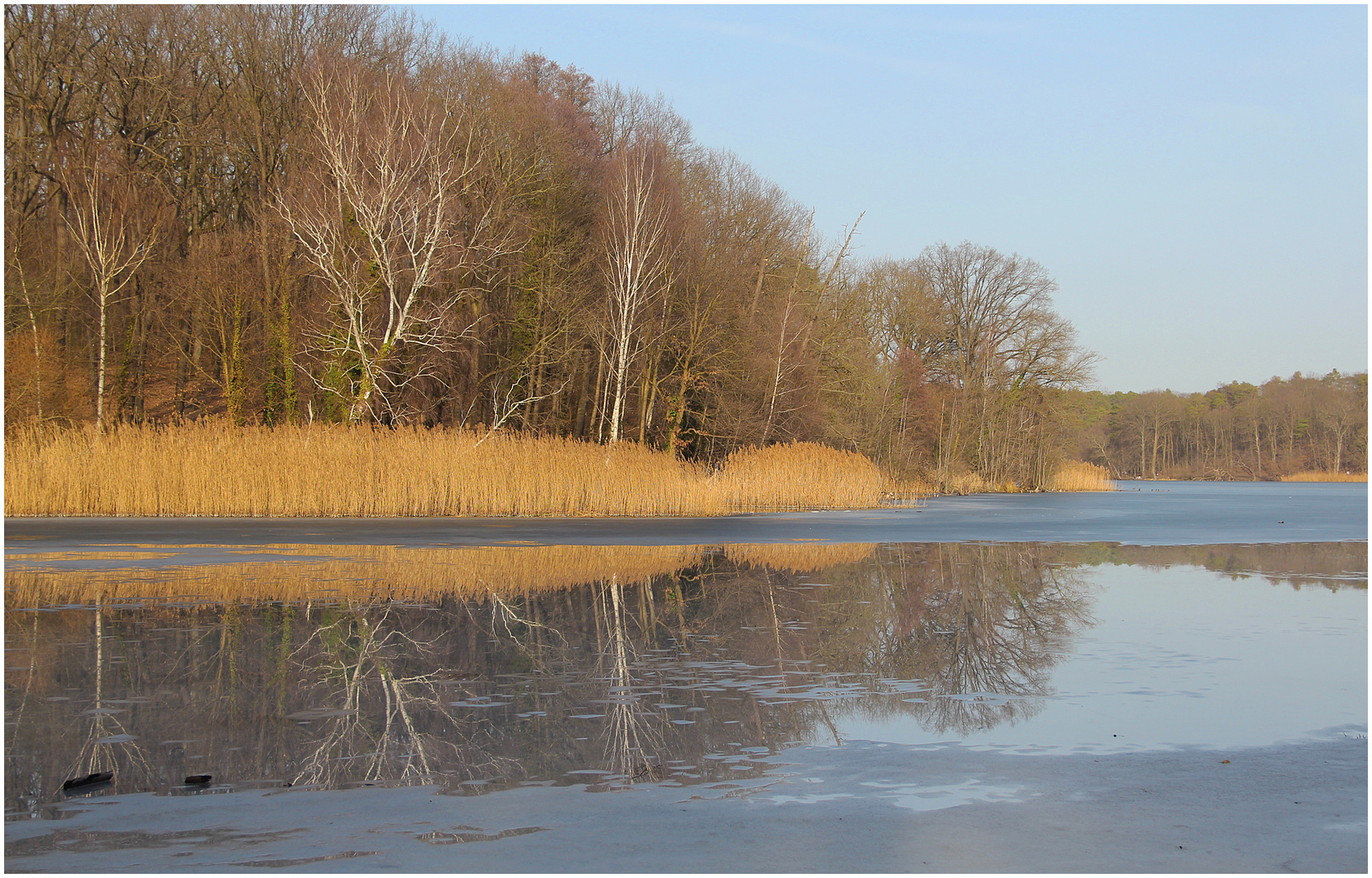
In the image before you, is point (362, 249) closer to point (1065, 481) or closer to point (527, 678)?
point (527, 678)

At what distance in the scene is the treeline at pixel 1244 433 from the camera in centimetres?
7962

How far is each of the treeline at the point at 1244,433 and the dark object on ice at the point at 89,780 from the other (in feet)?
253

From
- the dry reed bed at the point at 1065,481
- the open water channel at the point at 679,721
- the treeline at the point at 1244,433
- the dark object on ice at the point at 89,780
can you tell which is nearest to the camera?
the open water channel at the point at 679,721

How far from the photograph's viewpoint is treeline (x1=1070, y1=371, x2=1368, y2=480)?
79.6 metres

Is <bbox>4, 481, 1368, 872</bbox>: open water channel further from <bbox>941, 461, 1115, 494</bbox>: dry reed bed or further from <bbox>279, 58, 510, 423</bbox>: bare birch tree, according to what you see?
<bbox>941, 461, 1115, 494</bbox>: dry reed bed

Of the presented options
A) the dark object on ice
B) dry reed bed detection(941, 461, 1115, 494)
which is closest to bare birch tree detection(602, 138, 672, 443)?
dry reed bed detection(941, 461, 1115, 494)

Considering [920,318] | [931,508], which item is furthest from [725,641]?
[920,318]

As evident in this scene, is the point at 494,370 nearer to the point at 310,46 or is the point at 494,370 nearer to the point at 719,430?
the point at 719,430

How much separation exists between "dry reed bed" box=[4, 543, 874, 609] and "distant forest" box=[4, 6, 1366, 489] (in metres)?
12.0

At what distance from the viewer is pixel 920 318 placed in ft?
155

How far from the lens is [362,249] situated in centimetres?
2614

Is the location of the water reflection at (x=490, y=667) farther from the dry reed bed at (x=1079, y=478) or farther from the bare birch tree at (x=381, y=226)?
the dry reed bed at (x=1079, y=478)

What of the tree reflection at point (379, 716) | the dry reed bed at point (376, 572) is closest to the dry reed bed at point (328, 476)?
the dry reed bed at point (376, 572)

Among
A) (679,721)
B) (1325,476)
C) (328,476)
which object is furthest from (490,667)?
(1325,476)
